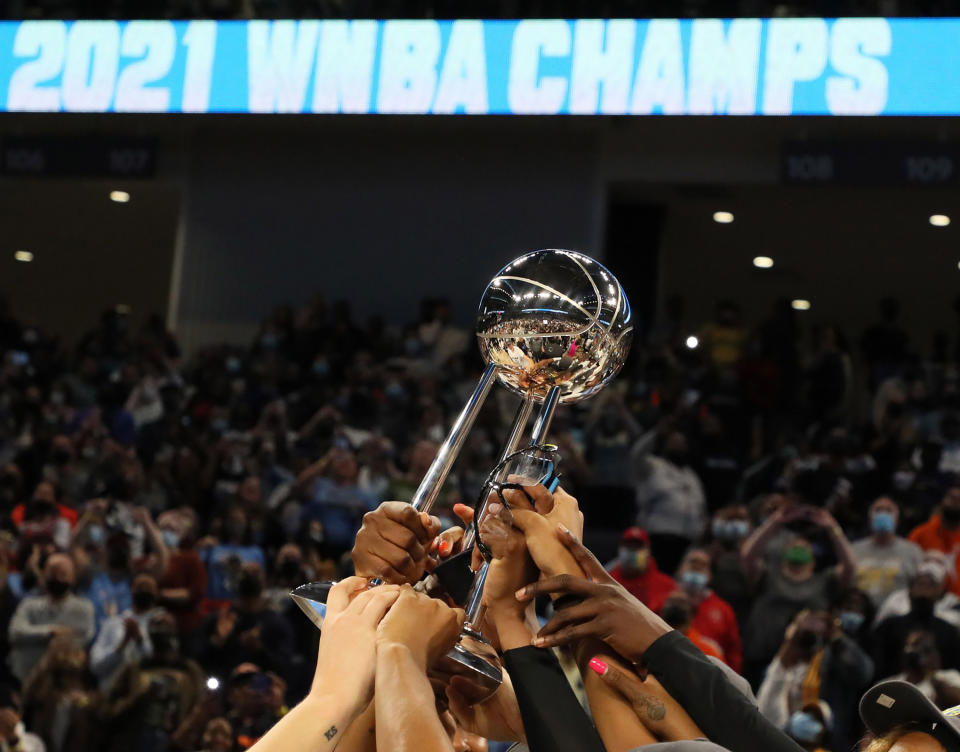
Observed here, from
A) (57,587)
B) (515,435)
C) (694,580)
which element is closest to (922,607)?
(694,580)

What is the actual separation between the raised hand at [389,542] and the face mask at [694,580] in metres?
5.31

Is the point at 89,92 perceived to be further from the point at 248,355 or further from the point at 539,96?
the point at 539,96

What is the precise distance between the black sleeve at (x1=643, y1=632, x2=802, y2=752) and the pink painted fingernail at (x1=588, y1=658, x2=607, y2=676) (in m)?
0.05

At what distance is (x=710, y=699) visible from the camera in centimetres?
163

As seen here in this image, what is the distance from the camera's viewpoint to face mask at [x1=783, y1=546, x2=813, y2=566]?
7.19 meters

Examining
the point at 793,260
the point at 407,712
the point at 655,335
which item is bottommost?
the point at 407,712

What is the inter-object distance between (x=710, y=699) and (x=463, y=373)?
33.0 feet

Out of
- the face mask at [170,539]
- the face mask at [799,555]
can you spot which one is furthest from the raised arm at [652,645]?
the face mask at [170,539]

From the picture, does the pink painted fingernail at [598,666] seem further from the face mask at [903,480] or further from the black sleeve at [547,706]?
the face mask at [903,480]

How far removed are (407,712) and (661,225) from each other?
Result: 13.1m

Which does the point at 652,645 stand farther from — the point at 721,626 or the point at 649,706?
the point at 721,626

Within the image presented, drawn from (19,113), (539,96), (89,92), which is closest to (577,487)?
(539,96)

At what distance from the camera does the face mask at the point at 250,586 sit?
7371mm

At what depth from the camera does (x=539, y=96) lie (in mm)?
12086
